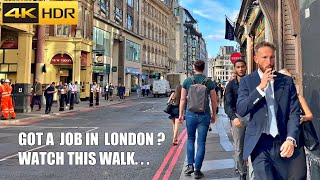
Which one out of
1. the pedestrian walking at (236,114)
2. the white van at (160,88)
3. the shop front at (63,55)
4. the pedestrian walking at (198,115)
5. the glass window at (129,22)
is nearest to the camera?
the pedestrian walking at (236,114)

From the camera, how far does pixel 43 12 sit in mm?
16469

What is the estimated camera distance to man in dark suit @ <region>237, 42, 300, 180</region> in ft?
9.69

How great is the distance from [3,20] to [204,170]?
46.2ft

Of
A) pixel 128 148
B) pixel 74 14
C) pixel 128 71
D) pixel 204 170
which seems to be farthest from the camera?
pixel 128 71

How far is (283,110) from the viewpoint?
9.82ft

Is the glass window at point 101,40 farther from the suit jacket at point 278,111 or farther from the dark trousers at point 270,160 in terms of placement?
the dark trousers at point 270,160

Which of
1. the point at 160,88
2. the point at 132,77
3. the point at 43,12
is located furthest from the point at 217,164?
the point at 132,77

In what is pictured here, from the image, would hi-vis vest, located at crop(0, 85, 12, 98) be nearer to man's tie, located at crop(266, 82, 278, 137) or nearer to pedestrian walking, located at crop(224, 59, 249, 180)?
pedestrian walking, located at crop(224, 59, 249, 180)

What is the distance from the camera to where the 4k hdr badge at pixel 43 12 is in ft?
53.3

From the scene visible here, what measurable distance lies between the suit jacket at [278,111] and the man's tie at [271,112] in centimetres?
3

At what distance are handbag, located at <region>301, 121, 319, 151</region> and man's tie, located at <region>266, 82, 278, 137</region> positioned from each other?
281 mm

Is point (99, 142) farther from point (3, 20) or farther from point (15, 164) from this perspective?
point (3, 20)

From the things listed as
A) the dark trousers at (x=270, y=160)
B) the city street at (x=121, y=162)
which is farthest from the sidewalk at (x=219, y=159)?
the dark trousers at (x=270, y=160)

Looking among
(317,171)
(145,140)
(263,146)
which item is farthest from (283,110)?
(145,140)
